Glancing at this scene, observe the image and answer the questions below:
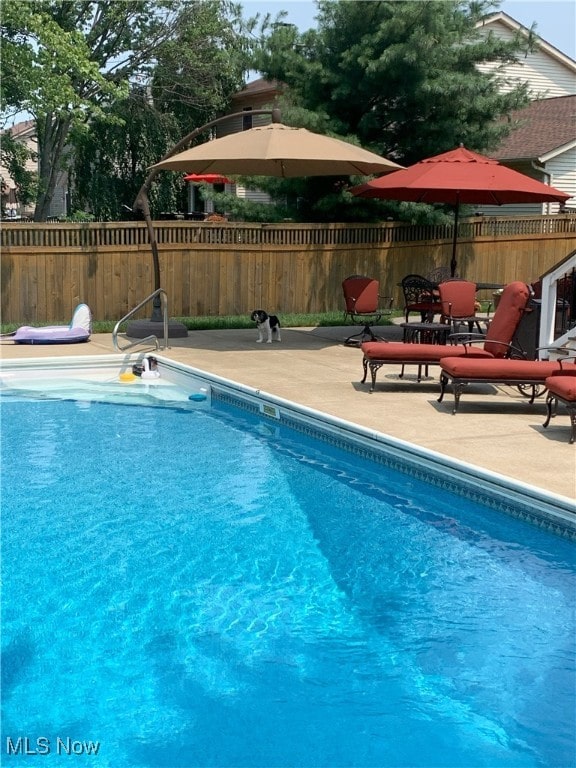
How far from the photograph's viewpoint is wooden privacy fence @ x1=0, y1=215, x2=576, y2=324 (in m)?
14.7

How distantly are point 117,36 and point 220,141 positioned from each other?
46.0 feet

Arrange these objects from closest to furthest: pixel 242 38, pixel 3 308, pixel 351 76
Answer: pixel 3 308 < pixel 351 76 < pixel 242 38

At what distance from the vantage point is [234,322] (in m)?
15.5

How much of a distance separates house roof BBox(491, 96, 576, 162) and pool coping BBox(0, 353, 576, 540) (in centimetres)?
1526

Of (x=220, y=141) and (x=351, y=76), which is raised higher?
(x=351, y=76)

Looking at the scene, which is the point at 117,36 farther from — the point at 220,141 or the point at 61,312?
the point at 220,141

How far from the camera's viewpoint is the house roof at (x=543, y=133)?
78.1 feet

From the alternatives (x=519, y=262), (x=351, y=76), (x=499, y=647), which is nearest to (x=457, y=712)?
(x=499, y=647)

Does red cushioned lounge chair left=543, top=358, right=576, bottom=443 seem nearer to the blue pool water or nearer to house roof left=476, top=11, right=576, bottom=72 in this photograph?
the blue pool water

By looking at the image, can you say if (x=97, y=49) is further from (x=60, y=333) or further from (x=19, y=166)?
(x=60, y=333)

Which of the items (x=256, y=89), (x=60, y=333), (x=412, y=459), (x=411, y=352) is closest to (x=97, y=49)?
(x=256, y=89)

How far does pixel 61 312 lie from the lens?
14984mm

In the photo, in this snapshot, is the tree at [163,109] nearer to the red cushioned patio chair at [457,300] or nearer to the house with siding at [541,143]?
the house with siding at [541,143]

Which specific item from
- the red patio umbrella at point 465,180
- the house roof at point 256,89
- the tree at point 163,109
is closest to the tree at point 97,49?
the tree at point 163,109
